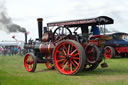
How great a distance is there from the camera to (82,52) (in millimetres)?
5789

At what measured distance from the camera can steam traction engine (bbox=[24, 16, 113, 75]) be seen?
20.0ft

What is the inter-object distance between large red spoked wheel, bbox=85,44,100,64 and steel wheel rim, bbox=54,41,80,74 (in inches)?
14.6

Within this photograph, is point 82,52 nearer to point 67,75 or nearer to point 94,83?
point 67,75

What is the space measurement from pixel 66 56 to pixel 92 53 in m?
0.87

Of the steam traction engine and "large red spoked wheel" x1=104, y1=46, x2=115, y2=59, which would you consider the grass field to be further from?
"large red spoked wheel" x1=104, y1=46, x2=115, y2=59

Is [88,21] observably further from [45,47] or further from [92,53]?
Result: [45,47]

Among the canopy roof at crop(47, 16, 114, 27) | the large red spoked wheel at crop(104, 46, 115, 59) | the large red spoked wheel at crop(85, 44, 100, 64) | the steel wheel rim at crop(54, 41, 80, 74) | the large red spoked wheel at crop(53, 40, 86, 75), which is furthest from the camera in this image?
the large red spoked wheel at crop(104, 46, 115, 59)

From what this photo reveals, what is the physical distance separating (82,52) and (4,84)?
92.0 inches

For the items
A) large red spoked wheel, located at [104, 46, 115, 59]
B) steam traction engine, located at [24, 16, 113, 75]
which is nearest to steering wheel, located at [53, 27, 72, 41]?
steam traction engine, located at [24, 16, 113, 75]

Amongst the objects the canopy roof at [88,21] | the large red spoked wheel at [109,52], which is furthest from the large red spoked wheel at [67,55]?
the large red spoked wheel at [109,52]

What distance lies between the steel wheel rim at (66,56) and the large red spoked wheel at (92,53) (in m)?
0.37

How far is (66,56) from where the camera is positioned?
6.21m

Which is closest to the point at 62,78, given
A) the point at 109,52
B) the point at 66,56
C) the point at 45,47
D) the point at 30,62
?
the point at 66,56

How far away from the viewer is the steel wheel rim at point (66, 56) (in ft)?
20.1
